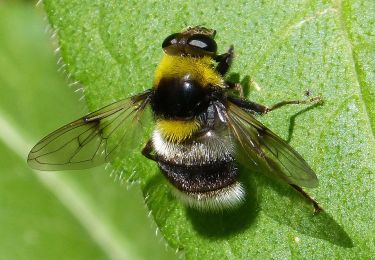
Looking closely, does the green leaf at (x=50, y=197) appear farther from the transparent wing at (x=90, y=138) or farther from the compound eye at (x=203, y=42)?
the compound eye at (x=203, y=42)

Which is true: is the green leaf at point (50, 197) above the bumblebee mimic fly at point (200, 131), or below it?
below

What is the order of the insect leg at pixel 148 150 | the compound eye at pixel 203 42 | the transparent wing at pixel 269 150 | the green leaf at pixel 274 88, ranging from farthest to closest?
the insect leg at pixel 148 150, the compound eye at pixel 203 42, the green leaf at pixel 274 88, the transparent wing at pixel 269 150

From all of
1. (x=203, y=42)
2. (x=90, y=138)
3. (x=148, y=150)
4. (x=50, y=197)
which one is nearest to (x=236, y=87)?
(x=203, y=42)

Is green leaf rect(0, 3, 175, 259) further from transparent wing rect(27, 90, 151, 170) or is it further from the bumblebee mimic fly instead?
the bumblebee mimic fly

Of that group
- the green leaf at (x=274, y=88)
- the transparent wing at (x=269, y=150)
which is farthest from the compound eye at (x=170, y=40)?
the transparent wing at (x=269, y=150)

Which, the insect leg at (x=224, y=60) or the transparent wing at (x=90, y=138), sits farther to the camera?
the transparent wing at (x=90, y=138)

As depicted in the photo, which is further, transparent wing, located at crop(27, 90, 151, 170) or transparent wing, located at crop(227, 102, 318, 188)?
transparent wing, located at crop(27, 90, 151, 170)

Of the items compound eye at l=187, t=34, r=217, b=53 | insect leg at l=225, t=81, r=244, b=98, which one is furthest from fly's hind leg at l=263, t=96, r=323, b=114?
compound eye at l=187, t=34, r=217, b=53
